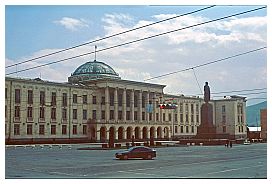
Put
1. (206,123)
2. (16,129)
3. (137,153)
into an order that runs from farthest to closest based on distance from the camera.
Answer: (206,123), (137,153), (16,129)

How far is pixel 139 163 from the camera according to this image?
1391 cm

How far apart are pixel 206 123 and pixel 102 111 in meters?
3.11

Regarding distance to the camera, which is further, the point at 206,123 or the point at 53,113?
the point at 206,123

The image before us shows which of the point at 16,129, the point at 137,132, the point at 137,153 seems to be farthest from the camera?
the point at 137,132

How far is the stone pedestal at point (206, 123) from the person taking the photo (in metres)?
15.7

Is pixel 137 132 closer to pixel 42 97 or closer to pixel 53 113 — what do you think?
pixel 53 113

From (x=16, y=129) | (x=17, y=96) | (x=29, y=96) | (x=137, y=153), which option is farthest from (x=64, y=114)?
(x=137, y=153)

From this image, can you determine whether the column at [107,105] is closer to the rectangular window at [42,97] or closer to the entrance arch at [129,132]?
the entrance arch at [129,132]

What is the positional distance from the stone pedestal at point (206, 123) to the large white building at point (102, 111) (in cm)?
17

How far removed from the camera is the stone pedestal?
15.7 metres

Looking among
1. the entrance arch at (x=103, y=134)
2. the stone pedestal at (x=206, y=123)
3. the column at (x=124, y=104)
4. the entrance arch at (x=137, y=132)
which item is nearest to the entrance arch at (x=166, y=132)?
the entrance arch at (x=137, y=132)
